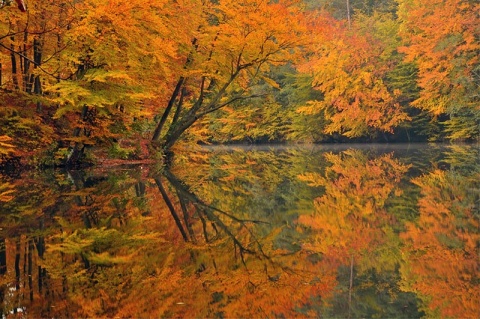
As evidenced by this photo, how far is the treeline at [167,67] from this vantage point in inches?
667

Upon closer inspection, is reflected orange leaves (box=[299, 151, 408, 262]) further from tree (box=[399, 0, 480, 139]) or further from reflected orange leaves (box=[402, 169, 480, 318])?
tree (box=[399, 0, 480, 139])

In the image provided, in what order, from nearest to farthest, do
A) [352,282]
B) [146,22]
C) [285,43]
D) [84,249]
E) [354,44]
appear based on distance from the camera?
[352,282] → [84,249] → [146,22] → [285,43] → [354,44]

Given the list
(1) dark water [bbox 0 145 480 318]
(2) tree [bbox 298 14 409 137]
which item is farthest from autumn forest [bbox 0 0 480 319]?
(2) tree [bbox 298 14 409 137]

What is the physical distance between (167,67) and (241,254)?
15860 mm

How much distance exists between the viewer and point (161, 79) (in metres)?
22.5

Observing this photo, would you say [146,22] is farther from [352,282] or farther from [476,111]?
[476,111]

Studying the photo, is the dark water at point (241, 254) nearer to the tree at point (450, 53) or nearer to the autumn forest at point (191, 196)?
the autumn forest at point (191, 196)

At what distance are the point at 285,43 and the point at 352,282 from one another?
59.8ft

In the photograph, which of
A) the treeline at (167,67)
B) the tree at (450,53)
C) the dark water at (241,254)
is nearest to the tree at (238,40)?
the treeline at (167,67)

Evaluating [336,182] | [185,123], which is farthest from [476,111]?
[336,182]

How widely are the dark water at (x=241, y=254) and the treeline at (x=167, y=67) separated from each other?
277 cm

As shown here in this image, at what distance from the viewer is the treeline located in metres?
17.0

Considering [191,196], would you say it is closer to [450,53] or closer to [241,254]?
[241,254]

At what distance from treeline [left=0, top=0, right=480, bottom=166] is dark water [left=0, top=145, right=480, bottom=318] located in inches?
109
